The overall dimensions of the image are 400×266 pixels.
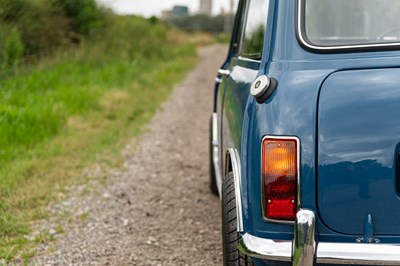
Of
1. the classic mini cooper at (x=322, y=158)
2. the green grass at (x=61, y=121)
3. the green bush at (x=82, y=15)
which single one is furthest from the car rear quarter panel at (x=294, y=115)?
the green bush at (x=82, y=15)

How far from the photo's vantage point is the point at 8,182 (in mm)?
5320

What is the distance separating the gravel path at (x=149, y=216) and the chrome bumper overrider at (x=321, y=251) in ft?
5.34

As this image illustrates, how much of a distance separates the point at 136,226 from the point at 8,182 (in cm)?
140

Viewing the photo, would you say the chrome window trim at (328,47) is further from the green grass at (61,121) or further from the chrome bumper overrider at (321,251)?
the green grass at (61,121)

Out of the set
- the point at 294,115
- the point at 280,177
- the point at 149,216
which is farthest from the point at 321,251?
the point at 149,216

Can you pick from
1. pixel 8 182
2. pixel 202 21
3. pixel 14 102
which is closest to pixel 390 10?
pixel 8 182

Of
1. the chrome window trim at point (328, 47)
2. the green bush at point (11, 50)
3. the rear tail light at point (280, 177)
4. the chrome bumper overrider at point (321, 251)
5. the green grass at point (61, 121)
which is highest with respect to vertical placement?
the chrome window trim at point (328, 47)

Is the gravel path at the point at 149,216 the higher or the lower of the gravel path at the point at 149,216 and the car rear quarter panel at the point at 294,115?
the lower

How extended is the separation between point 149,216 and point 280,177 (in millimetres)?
2619

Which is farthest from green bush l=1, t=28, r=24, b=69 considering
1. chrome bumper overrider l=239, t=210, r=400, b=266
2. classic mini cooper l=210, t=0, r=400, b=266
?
chrome bumper overrider l=239, t=210, r=400, b=266

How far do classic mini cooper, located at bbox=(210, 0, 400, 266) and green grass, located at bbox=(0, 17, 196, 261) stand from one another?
2.04 metres

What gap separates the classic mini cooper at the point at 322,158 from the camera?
2314mm

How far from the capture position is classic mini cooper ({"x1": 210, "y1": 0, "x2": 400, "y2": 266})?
2.31m

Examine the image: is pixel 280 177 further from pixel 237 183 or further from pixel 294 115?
pixel 237 183
